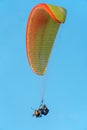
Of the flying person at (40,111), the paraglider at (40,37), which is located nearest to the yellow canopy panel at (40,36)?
the paraglider at (40,37)

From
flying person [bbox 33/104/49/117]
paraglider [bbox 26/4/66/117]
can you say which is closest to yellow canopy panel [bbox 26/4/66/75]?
paraglider [bbox 26/4/66/117]

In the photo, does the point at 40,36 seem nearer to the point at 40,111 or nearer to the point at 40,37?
the point at 40,37

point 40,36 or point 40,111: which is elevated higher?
point 40,36

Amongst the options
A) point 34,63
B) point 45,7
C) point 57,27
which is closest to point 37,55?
point 34,63

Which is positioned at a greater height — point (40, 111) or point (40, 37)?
point (40, 37)

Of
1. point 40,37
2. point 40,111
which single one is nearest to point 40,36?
point 40,37

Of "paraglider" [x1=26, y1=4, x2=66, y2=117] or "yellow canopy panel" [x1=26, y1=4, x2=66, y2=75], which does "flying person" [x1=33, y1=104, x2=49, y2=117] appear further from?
"yellow canopy panel" [x1=26, y1=4, x2=66, y2=75]
